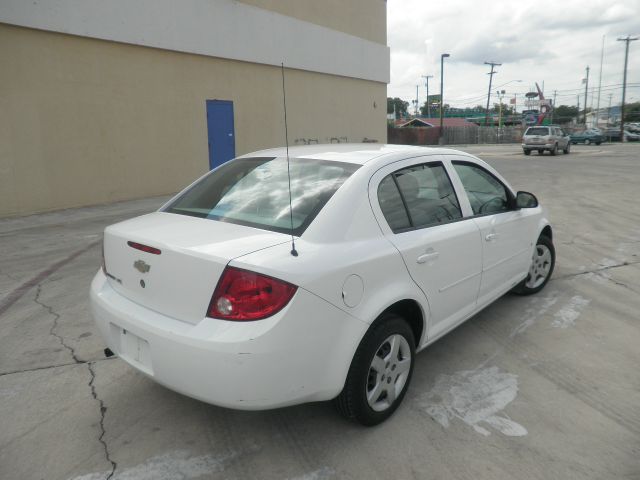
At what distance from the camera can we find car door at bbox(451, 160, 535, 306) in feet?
12.3

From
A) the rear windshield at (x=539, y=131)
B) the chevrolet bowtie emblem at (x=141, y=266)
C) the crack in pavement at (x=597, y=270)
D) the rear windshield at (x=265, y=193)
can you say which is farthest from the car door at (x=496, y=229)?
the rear windshield at (x=539, y=131)

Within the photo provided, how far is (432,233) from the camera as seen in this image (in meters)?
3.17

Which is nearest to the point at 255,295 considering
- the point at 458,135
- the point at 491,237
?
the point at 491,237

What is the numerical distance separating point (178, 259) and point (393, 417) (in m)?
1.52

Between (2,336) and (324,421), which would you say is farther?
(2,336)

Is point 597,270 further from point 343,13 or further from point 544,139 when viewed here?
point 544,139

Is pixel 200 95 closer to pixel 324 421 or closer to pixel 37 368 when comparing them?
pixel 37 368

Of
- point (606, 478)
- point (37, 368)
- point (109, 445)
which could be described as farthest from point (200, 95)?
point (606, 478)

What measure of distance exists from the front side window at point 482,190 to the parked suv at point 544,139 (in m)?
26.4

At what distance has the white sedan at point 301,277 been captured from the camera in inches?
90.5

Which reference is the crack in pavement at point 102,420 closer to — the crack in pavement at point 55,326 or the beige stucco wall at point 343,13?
the crack in pavement at point 55,326

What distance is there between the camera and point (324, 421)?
2.88m

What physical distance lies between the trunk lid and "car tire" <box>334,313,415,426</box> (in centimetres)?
73

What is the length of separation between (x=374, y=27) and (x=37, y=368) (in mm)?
18831
